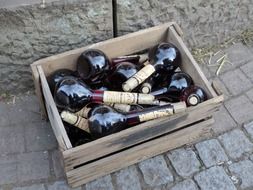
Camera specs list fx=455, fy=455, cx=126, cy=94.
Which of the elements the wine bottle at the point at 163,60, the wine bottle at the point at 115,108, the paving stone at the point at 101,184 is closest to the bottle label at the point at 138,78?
the wine bottle at the point at 163,60

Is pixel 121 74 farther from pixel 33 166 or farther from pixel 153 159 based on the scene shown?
pixel 33 166

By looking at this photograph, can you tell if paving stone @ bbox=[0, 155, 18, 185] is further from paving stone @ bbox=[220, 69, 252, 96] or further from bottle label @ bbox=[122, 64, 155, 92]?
paving stone @ bbox=[220, 69, 252, 96]

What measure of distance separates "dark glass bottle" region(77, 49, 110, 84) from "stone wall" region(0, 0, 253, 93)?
265 mm

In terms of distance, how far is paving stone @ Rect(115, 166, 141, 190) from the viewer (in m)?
2.66

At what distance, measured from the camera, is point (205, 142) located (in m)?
2.87

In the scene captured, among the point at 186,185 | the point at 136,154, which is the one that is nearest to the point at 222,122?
the point at 186,185

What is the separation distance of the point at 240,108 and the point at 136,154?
33.4 inches

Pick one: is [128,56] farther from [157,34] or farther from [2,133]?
[2,133]

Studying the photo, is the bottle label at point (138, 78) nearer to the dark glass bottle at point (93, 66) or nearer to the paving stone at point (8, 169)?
the dark glass bottle at point (93, 66)

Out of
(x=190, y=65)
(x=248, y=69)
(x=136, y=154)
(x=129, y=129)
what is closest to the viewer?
(x=129, y=129)

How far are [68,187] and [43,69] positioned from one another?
0.71 meters

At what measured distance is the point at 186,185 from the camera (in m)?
2.68

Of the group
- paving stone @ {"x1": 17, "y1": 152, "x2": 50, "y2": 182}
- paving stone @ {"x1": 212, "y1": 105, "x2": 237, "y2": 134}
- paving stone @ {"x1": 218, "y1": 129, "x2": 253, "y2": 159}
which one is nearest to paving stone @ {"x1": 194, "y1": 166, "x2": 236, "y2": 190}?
paving stone @ {"x1": 218, "y1": 129, "x2": 253, "y2": 159}

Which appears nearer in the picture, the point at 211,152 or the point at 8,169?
the point at 8,169
